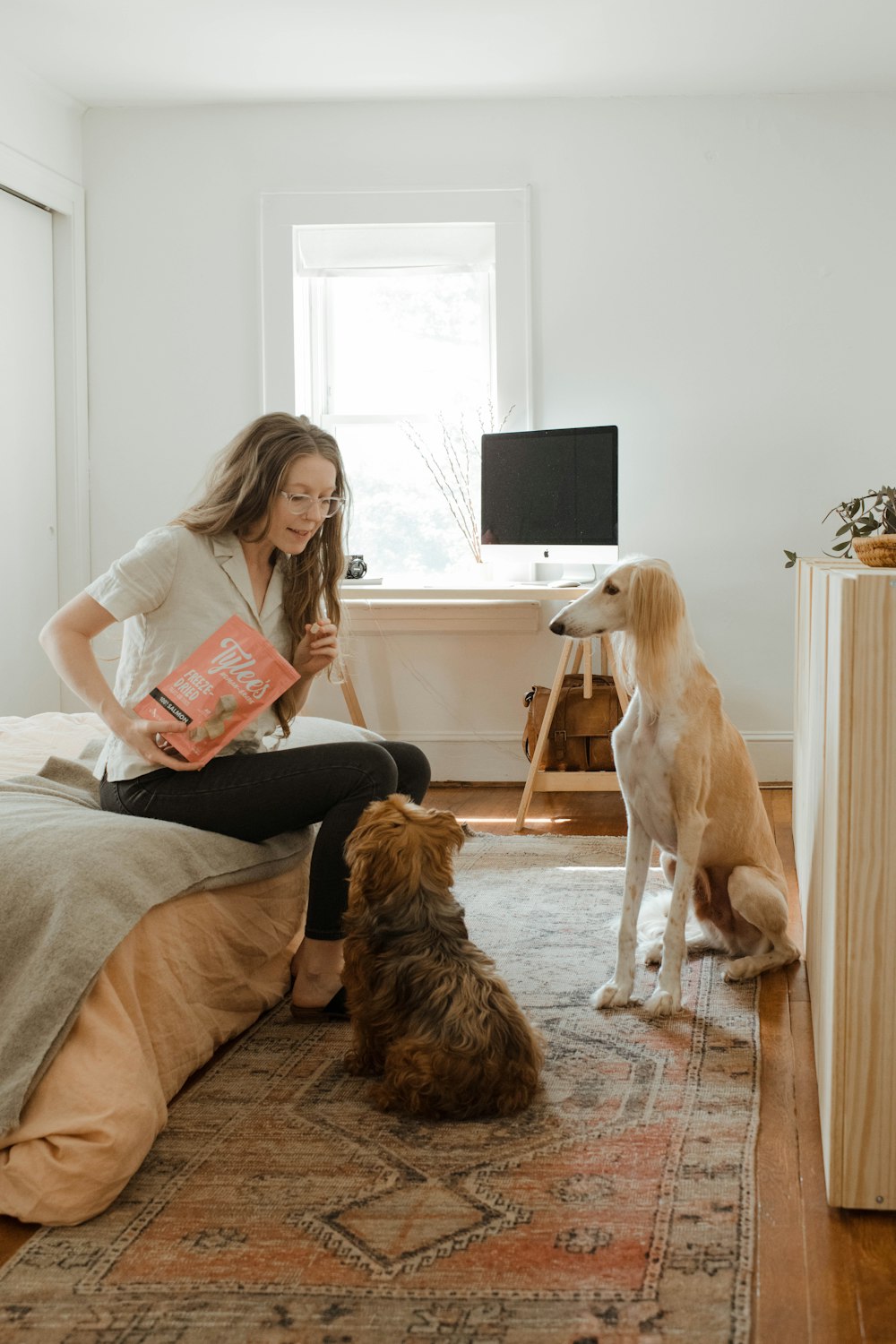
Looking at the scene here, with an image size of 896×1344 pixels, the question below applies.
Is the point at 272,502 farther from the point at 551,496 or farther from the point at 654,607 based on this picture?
the point at 551,496

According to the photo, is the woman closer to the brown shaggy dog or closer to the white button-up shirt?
the white button-up shirt

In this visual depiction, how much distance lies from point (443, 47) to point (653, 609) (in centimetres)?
289

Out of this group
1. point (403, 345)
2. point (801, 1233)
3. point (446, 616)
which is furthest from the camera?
point (403, 345)

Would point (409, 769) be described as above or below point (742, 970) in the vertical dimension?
above

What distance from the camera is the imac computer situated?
4395 millimetres

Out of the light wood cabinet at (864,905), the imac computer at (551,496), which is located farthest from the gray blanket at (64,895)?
the imac computer at (551,496)

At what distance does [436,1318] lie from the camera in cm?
141

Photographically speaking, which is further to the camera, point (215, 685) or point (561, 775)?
point (561, 775)

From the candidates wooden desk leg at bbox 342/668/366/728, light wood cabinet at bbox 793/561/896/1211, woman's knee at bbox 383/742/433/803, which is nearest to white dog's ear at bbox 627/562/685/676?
woman's knee at bbox 383/742/433/803

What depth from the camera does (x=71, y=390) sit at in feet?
16.5

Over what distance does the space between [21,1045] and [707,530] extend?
376 cm

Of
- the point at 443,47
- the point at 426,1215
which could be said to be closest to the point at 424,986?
the point at 426,1215

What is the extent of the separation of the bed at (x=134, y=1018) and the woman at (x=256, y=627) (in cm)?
12

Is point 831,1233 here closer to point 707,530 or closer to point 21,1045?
point 21,1045
